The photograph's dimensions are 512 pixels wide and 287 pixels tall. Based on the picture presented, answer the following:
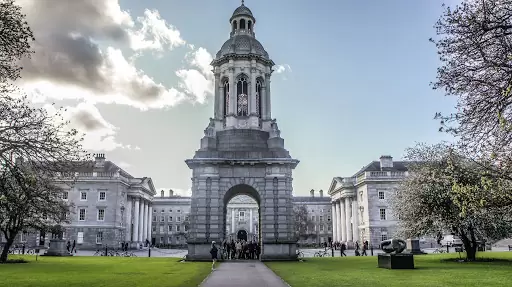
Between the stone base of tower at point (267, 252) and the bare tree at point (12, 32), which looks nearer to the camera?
the bare tree at point (12, 32)

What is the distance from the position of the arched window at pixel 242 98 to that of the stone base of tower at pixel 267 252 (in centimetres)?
1181

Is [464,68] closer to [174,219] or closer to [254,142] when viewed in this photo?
[254,142]

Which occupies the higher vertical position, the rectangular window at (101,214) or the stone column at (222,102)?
the stone column at (222,102)

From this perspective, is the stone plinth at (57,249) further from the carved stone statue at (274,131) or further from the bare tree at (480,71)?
the bare tree at (480,71)

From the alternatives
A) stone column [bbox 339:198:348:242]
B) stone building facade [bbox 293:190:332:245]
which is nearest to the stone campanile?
stone column [bbox 339:198:348:242]

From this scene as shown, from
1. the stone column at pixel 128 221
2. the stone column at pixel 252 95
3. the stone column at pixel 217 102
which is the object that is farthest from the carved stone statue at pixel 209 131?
the stone column at pixel 128 221

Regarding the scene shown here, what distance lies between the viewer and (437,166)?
115ft

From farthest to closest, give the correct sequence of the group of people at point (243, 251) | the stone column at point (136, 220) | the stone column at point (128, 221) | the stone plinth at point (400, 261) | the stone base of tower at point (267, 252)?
the stone column at point (136, 220)
the stone column at point (128, 221)
the group of people at point (243, 251)
the stone base of tower at point (267, 252)
the stone plinth at point (400, 261)

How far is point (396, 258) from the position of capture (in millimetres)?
25734

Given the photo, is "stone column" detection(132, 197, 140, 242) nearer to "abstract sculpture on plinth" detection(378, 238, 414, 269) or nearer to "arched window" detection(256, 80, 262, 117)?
"arched window" detection(256, 80, 262, 117)

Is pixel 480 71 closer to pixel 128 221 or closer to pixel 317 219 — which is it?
pixel 128 221

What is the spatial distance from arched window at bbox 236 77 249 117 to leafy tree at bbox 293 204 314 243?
260ft

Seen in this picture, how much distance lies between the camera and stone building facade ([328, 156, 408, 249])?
70562mm

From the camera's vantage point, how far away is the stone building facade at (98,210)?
231 feet
